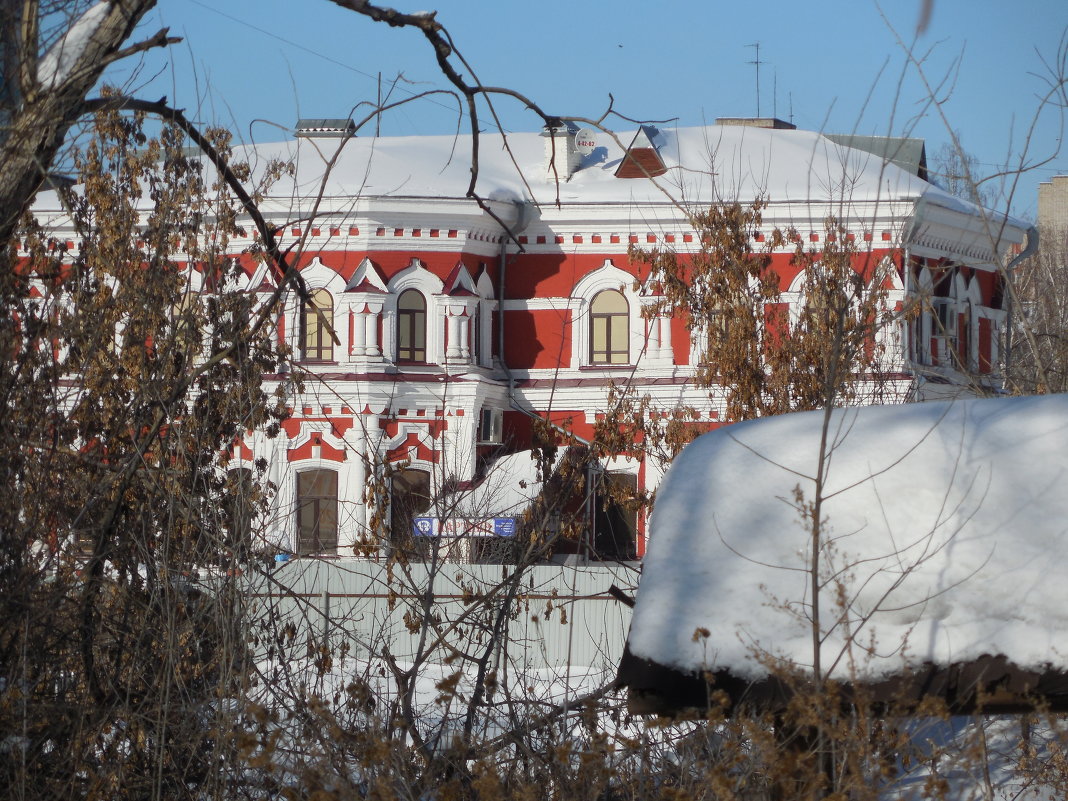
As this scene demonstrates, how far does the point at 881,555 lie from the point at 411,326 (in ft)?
66.2

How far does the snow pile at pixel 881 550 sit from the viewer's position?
281 centimetres

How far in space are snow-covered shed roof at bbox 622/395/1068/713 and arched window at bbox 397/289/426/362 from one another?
64.9ft

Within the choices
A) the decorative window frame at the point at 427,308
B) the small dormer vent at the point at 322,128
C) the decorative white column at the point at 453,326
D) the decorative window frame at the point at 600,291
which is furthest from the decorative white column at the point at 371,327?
the small dormer vent at the point at 322,128

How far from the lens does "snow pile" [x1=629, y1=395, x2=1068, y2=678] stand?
2.81 meters

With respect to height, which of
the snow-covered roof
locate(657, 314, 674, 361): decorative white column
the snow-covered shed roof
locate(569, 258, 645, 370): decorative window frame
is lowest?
the snow-covered shed roof

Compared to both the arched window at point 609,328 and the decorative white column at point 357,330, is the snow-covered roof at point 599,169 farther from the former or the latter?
the decorative white column at point 357,330

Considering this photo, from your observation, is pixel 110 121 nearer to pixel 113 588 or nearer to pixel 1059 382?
pixel 113 588

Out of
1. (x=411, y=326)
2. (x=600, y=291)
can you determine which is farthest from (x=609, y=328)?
(x=411, y=326)

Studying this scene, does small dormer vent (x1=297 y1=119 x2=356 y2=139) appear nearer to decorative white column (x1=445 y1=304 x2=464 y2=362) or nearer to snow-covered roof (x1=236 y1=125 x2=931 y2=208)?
snow-covered roof (x1=236 y1=125 x2=931 y2=208)

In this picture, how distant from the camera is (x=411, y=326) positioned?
74.9 ft

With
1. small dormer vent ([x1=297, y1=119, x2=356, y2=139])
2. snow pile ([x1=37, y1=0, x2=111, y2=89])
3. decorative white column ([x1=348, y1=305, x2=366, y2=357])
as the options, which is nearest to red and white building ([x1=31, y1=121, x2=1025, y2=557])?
decorative white column ([x1=348, y1=305, x2=366, y2=357])

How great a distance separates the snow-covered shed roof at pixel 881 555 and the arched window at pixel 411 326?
779 inches

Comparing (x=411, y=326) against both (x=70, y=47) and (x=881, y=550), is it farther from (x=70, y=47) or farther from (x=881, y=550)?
(x=881, y=550)

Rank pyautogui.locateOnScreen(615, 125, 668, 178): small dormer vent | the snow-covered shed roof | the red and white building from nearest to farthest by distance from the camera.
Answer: the snow-covered shed roof → the red and white building → pyautogui.locateOnScreen(615, 125, 668, 178): small dormer vent
